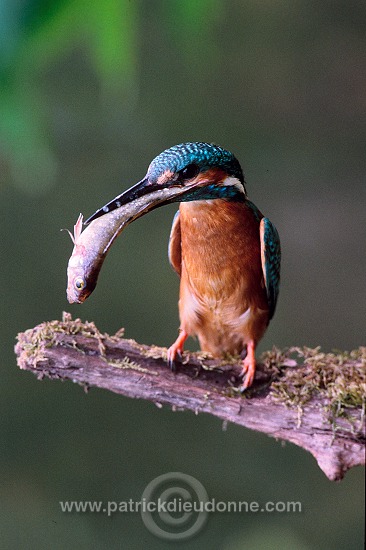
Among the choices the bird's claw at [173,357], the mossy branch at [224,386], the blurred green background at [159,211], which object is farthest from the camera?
the blurred green background at [159,211]

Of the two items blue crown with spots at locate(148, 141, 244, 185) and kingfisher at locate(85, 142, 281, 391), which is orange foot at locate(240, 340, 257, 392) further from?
blue crown with spots at locate(148, 141, 244, 185)

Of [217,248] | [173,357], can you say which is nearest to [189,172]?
[217,248]

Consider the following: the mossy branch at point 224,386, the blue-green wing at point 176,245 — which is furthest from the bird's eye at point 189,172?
the mossy branch at point 224,386

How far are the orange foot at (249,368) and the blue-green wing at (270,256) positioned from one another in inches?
5.1

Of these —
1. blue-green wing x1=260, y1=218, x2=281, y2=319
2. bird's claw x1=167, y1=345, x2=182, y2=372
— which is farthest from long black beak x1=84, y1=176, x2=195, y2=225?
bird's claw x1=167, y1=345, x2=182, y2=372

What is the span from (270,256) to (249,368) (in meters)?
0.28

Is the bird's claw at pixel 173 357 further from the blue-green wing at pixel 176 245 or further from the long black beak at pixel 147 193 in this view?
the long black beak at pixel 147 193

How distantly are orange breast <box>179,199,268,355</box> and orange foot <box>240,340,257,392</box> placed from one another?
A: 3cm

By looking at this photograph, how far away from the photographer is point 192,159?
1.39 metres

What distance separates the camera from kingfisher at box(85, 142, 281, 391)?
4.55ft

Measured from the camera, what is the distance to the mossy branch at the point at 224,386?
1.48 m

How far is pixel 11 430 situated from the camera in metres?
2.18

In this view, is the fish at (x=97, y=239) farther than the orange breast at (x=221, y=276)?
No

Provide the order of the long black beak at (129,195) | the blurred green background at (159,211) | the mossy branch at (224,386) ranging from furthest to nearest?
the blurred green background at (159,211), the mossy branch at (224,386), the long black beak at (129,195)
